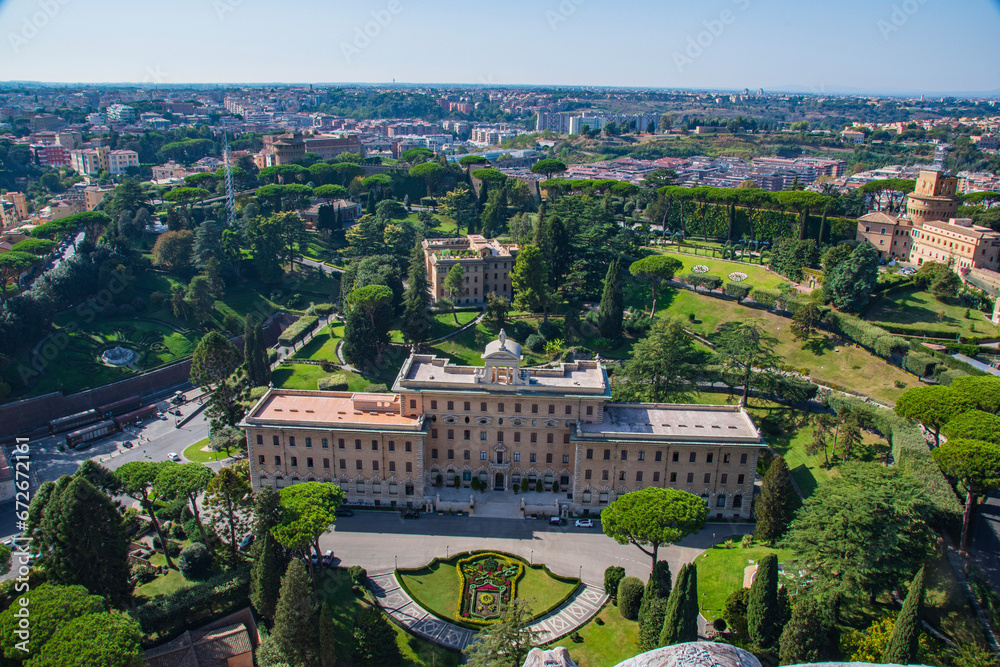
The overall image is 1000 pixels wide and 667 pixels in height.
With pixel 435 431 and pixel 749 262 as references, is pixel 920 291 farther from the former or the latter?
pixel 435 431

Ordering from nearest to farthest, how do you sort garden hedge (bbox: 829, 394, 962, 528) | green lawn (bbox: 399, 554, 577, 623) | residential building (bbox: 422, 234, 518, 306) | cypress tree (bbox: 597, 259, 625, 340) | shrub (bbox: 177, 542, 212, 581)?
1. garden hedge (bbox: 829, 394, 962, 528)
2. green lawn (bbox: 399, 554, 577, 623)
3. shrub (bbox: 177, 542, 212, 581)
4. cypress tree (bbox: 597, 259, 625, 340)
5. residential building (bbox: 422, 234, 518, 306)

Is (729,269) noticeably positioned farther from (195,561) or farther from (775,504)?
(195,561)

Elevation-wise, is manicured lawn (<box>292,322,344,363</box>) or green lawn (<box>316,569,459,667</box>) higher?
manicured lawn (<box>292,322,344,363</box>)

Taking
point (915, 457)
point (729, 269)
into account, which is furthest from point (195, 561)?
point (729, 269)

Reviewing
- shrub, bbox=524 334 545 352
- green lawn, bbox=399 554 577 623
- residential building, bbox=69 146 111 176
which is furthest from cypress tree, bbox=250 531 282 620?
residential building, bbox=69 146 111 176

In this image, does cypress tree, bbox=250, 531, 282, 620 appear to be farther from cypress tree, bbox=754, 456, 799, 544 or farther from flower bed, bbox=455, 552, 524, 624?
cypress tree, bbox=754, 456, 799, 544
